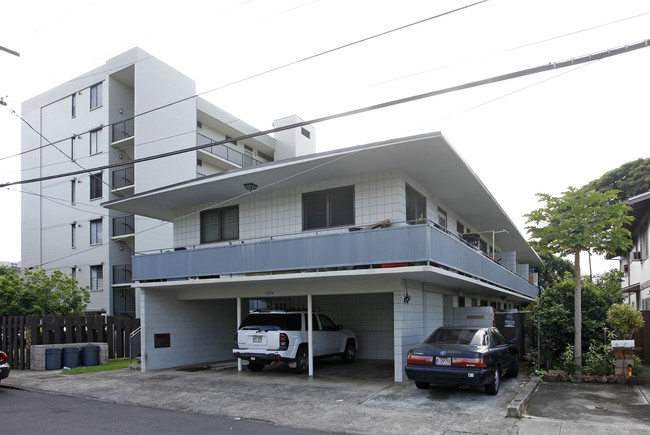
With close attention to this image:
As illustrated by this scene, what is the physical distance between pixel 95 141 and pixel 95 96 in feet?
9.12

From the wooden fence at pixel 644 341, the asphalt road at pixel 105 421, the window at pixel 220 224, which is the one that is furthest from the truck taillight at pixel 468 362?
the wooden fence at pixel 644 341

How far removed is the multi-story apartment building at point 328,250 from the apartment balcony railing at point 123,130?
10.5m

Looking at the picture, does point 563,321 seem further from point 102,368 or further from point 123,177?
point 123,177

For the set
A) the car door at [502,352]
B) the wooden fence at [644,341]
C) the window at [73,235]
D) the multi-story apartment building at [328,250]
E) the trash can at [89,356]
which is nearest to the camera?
the car door at [502,352]

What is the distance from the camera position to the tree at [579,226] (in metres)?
13.0

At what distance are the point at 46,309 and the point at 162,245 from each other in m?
9.11

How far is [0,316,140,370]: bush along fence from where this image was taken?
17.4 metres

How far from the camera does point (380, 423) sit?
8.75 m

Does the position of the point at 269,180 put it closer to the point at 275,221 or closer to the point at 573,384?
the point at 275,221

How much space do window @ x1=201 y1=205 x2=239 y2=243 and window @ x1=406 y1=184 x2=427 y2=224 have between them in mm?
6031

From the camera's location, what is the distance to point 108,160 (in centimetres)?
2855

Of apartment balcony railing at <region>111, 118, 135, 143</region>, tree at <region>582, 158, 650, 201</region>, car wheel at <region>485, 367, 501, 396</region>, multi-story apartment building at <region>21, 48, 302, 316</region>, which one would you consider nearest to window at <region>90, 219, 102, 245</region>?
multi-story apartment building at <region>21, 48, 302, 316</region>

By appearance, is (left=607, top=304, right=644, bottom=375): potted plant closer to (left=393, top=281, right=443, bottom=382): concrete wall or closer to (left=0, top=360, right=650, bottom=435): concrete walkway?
(left=0, top=360, right=650, bottom=435): concrete walkway

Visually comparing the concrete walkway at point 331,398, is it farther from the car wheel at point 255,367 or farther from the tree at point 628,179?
the tree at point 628,179
